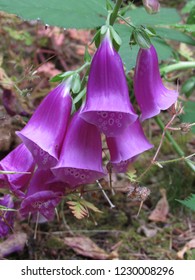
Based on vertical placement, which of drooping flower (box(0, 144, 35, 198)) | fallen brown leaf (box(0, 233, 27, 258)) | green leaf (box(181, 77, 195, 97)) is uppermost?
green leaf (box(181, 77, 195, 97))

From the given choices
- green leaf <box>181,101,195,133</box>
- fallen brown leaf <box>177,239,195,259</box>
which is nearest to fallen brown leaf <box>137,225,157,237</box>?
fallen brown leaf <box>177,239,195,259</box>

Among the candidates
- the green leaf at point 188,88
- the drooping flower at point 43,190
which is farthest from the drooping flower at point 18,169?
the green leaf at point 188,88

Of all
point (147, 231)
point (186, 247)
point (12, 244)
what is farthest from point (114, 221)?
point (12, 244)

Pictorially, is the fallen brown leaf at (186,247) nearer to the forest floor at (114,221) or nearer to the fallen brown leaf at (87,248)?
the forest floor at (114,221)

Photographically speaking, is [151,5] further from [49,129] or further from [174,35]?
[174,35]

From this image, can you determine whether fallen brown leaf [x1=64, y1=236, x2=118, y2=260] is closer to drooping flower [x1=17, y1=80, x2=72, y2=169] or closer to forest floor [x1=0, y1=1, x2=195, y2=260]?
forest floor [x1=0, y1=1, x2=195, y2=260]

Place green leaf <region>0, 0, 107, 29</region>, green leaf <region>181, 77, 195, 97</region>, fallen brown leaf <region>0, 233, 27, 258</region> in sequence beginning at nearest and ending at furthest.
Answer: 1. green leaf <region>0, 0, 107, 29</region>
2. fallen brown leaf <region>0, 233, 27, 258</region>
3. green leaf <region>181, 77, 195, 97</region>

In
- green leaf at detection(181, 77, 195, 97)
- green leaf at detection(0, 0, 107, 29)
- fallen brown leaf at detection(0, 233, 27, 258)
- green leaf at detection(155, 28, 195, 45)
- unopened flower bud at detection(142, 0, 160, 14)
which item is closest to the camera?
unopened flower bud at detection(142, 0, 160, 14)
